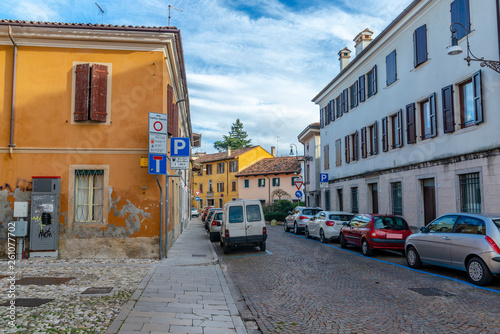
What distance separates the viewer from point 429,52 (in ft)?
55.0

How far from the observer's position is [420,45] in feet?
57.1

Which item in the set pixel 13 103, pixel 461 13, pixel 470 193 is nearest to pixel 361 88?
pixel 461 13

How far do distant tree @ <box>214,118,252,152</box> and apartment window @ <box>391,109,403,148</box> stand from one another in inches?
2448

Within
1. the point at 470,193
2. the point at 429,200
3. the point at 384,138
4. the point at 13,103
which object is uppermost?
the point at 384,138

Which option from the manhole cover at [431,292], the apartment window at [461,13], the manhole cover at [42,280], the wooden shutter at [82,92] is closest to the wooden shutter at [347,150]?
the apartment window at [461,13]

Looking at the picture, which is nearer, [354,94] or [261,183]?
[354,94]

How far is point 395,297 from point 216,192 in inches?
2240

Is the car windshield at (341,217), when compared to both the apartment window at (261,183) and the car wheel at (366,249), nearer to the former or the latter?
the car wheel at (366,249)

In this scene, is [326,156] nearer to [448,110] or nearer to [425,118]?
[425,118]

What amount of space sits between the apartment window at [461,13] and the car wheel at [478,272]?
358 inches

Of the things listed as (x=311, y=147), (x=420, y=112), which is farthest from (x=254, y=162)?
(x=420, y=112)

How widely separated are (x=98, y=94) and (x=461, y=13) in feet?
42.6

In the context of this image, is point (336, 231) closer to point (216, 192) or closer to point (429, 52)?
point (429, 52)

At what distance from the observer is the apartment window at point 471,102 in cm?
1345
